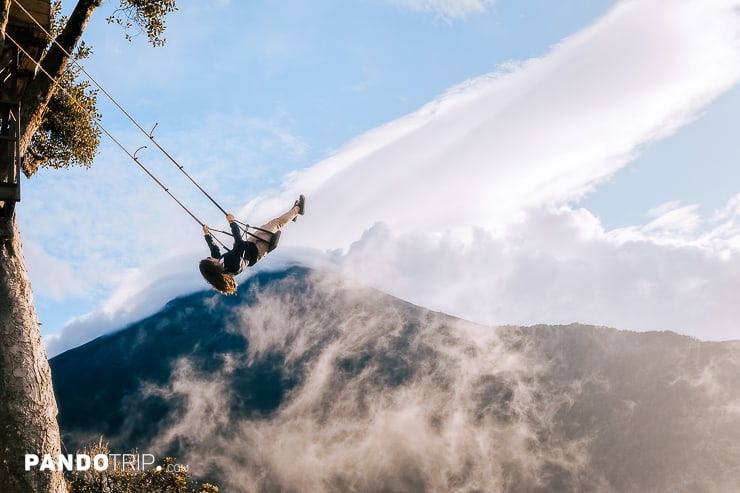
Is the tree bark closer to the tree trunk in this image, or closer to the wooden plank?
the tree trunk

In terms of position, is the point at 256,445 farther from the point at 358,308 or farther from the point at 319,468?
the point at 358,308

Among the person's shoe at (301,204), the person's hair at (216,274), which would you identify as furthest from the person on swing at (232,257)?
the person's shoe at (301,204)

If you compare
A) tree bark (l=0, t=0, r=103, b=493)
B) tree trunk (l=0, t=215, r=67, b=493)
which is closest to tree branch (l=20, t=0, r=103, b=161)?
tree bark (l=0, t=0, r=103, b=493)

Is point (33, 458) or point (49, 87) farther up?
point (49, 87)

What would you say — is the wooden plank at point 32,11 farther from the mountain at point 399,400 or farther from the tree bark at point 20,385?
the mountain at point 399,400

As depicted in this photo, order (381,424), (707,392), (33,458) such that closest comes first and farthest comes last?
(33,458)
(707,392)
(381,424)

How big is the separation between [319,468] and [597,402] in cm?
4060

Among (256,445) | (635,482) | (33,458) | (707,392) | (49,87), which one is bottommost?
(635,482)

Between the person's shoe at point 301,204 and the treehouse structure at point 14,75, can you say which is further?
the person's shoe at point 301,204

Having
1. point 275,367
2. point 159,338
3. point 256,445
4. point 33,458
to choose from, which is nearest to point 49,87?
point 33,458

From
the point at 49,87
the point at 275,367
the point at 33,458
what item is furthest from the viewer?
the point at 275,367

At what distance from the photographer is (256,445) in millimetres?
Answer: 88062

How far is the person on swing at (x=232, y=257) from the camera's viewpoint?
446 inches

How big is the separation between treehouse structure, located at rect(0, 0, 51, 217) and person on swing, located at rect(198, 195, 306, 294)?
133 inches
